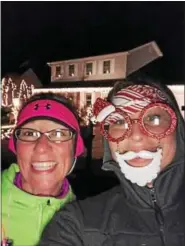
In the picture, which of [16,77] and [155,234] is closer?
[155,234]

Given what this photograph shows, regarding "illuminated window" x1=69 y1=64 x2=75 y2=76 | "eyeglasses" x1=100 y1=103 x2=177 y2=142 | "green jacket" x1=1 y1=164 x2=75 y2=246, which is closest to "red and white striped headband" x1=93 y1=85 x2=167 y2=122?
"eyeglasses" x1=100 y1=103 x2=177 y2=142

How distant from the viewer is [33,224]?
4.43ft

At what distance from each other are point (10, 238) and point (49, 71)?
552 millimetres

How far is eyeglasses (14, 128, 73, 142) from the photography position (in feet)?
4.37

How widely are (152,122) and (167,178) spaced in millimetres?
176

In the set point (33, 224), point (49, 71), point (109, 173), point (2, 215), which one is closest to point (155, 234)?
point (109, 173)

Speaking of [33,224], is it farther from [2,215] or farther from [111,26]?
[111,26]

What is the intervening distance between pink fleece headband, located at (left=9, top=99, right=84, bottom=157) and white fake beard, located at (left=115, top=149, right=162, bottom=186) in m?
0.16

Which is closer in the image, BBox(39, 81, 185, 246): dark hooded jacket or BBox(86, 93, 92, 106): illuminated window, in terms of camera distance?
BBox(39, 81, 185, 246): dark hooded jacket

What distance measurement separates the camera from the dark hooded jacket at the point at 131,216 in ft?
4.13

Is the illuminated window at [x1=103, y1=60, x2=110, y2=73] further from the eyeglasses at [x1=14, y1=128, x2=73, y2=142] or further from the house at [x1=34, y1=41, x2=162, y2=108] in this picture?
the eyeglasses at [x1=14, y1=128, x2=73, y2=142]

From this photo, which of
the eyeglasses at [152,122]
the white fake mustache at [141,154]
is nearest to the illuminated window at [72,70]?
the eyeglasses at [152,122]

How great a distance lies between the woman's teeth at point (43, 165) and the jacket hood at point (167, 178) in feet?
0.55

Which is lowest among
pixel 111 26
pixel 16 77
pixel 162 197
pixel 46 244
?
pixel 46 244
